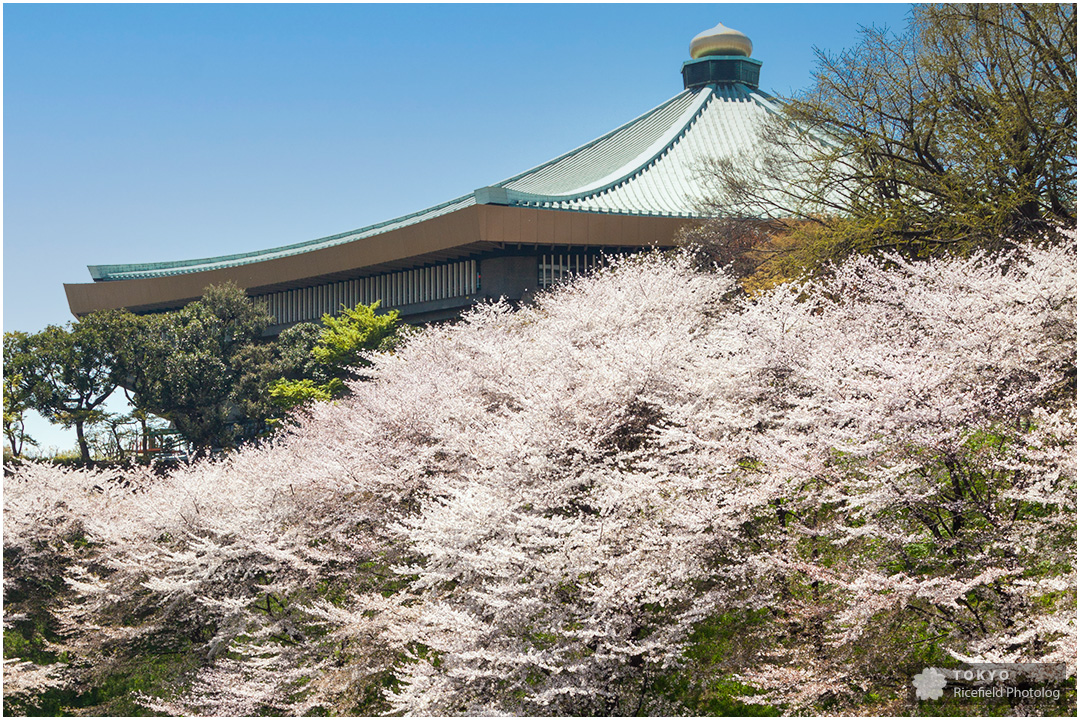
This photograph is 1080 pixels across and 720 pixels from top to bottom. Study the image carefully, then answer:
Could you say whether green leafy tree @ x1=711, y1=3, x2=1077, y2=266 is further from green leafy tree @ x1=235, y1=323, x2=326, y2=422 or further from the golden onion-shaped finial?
the golden onion-shaped finial

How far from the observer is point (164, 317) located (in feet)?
95.7

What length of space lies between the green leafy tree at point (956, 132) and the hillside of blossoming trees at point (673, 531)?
14.8ft

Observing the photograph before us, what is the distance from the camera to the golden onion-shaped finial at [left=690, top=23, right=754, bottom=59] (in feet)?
144

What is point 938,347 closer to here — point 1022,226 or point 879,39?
point 1022,226

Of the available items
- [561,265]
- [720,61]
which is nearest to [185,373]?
[561,265]

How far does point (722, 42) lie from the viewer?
144 feet

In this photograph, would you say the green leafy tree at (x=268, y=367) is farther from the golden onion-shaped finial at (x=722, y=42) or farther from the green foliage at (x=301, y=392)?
the golden onion-shaped finial at (x=722, y=42)

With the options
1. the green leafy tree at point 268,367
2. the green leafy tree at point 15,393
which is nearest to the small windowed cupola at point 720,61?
the green leafy tree at point 268,367

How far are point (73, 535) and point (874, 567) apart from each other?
13602mm

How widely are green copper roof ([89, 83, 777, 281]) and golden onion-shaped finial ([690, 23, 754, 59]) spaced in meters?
1.99

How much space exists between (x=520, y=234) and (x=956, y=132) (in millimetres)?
14628

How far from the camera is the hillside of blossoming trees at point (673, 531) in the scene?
7.04 m

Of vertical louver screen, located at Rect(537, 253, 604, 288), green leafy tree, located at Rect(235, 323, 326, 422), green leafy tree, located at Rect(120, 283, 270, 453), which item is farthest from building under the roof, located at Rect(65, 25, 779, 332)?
green leafy tree, located at Rect(120, 283, 270, 453)

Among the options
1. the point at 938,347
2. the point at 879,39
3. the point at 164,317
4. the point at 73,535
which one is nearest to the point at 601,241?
the point at 879,39
